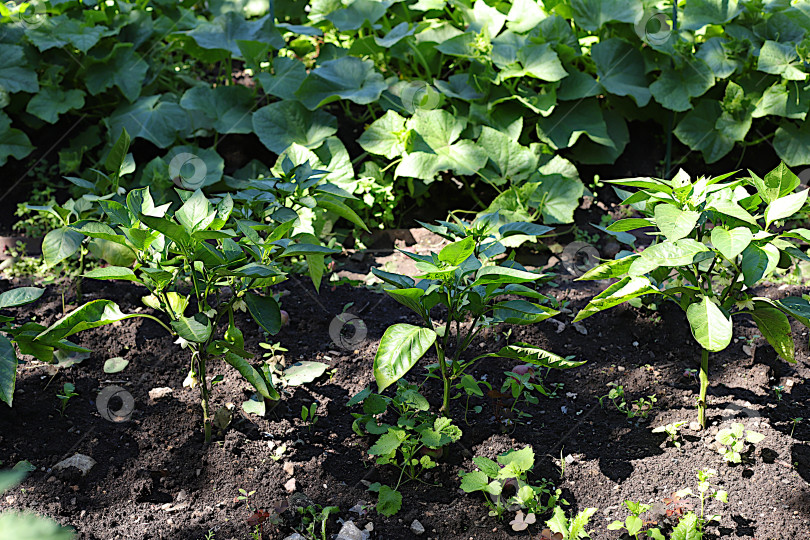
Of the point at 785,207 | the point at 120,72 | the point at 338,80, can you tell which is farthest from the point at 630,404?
the point at 120,72

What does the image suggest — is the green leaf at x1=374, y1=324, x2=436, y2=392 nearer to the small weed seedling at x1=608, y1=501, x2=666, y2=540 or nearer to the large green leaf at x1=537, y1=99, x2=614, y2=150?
the small weed seedling at x1=608, y1=501, x2=666, y2=540

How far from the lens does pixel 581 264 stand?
2.88 meters

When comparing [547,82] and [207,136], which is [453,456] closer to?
[547,82]

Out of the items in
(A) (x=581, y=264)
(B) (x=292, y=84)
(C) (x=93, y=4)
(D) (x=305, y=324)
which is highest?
(C) (x=93, y=4)

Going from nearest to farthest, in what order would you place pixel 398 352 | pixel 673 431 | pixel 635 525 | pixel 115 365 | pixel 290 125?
pixel 635 525, pixel 398 352, pixel 673 431, pixel 115 365, pixel 290 125

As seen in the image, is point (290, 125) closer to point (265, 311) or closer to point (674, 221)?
point (265, 311)

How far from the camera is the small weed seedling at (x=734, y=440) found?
1741 mm

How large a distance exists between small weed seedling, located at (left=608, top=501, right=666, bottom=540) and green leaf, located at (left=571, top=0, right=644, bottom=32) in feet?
7.61

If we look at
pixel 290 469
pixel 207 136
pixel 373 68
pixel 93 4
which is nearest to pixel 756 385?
pixel 290 469

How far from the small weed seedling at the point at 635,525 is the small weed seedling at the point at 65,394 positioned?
56.6 inches

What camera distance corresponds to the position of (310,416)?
76.6 inches

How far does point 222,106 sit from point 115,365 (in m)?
1.57

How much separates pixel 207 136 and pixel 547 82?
5.30 feet

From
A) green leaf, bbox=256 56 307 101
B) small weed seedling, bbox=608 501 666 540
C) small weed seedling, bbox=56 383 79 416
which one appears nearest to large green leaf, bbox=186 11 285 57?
green leaf, bbox=256 56 307 101
